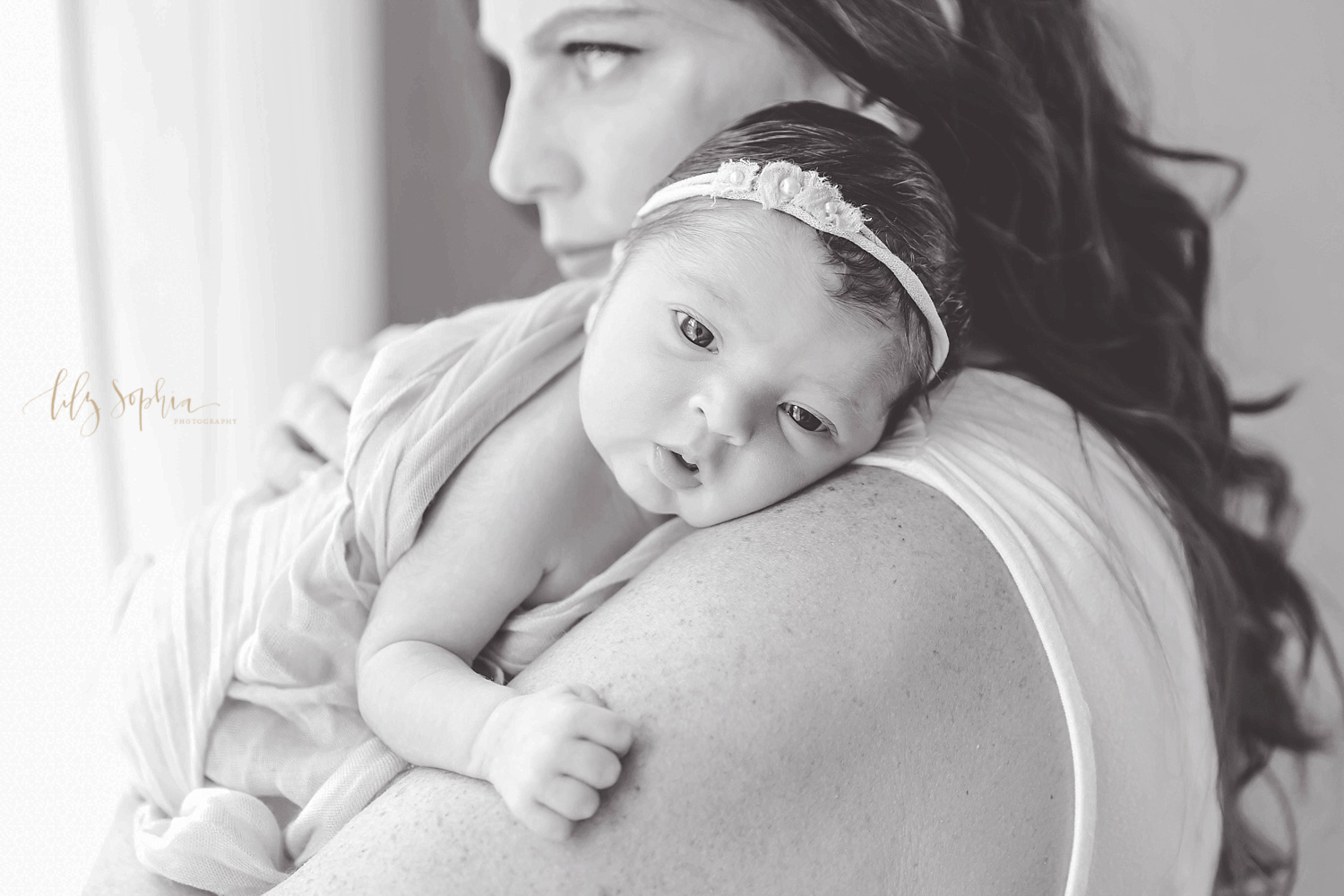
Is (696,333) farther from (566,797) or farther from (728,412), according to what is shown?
(566,797)

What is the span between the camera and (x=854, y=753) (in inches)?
29.1

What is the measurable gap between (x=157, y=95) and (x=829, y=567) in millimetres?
1259

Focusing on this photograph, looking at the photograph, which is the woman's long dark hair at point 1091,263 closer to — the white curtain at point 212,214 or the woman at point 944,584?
the woman at point 944,584

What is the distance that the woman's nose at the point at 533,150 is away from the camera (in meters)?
1.28

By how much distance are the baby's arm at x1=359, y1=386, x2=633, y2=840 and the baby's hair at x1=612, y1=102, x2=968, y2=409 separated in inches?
9.7

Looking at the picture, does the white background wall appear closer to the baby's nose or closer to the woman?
the woman

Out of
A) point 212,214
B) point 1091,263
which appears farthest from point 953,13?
point 212,214

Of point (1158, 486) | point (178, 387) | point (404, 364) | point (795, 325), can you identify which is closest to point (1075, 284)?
point (1158, 486)

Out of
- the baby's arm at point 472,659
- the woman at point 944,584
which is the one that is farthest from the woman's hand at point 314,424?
the baby's arm at point 472,659

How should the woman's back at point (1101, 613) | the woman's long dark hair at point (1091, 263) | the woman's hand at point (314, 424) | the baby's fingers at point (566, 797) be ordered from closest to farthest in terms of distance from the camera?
the baby's fingers at point (566, 797) → the woman's back at point (1101, 613) → the woman's long dark hair at point (1091, 263) → the woman's hand at point (314, 424)

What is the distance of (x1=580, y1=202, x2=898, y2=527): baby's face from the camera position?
88cm

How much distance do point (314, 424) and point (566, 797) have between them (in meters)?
0.77

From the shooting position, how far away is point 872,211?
90 cm

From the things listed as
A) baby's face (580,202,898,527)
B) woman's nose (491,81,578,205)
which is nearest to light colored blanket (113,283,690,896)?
baby's face (580,202,898,527)
